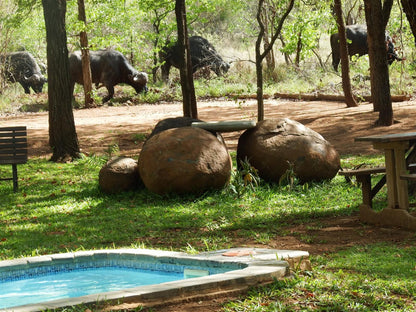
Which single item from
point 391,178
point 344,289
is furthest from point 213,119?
point 344,289

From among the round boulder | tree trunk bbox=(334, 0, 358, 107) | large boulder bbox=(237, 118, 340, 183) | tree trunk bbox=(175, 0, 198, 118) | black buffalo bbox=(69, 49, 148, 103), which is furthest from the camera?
black buffalo bbox=(69, 49, 148, 103)

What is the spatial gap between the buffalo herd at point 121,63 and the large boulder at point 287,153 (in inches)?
497

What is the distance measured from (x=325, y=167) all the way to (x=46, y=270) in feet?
19.2

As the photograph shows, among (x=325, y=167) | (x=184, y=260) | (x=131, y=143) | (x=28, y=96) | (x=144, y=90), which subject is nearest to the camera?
(x=184, y=260)

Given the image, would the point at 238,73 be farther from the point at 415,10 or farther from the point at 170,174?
the point at 415,10

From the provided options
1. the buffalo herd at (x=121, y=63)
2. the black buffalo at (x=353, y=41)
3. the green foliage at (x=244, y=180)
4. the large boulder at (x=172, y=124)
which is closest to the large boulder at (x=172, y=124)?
the large boulder at (x=172, y=124)

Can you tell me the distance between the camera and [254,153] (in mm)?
11156

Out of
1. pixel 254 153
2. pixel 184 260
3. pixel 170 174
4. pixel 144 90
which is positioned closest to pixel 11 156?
pixel 170 174

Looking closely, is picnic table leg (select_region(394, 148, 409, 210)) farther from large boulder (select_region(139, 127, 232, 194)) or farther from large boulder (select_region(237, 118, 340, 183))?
large boulder (select_region(139, 127, 232, 194))

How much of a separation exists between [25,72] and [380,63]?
70.6ft

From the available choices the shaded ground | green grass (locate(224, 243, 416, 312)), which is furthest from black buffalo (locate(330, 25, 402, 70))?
green grass (locate(224, 243, 416, 312))

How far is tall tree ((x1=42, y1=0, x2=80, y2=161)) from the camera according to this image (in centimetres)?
1416

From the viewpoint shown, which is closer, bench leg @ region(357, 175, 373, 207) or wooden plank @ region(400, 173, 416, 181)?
wooden plank @ region(400, 173, 416, 181)

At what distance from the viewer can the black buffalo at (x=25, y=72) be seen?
107 feet
